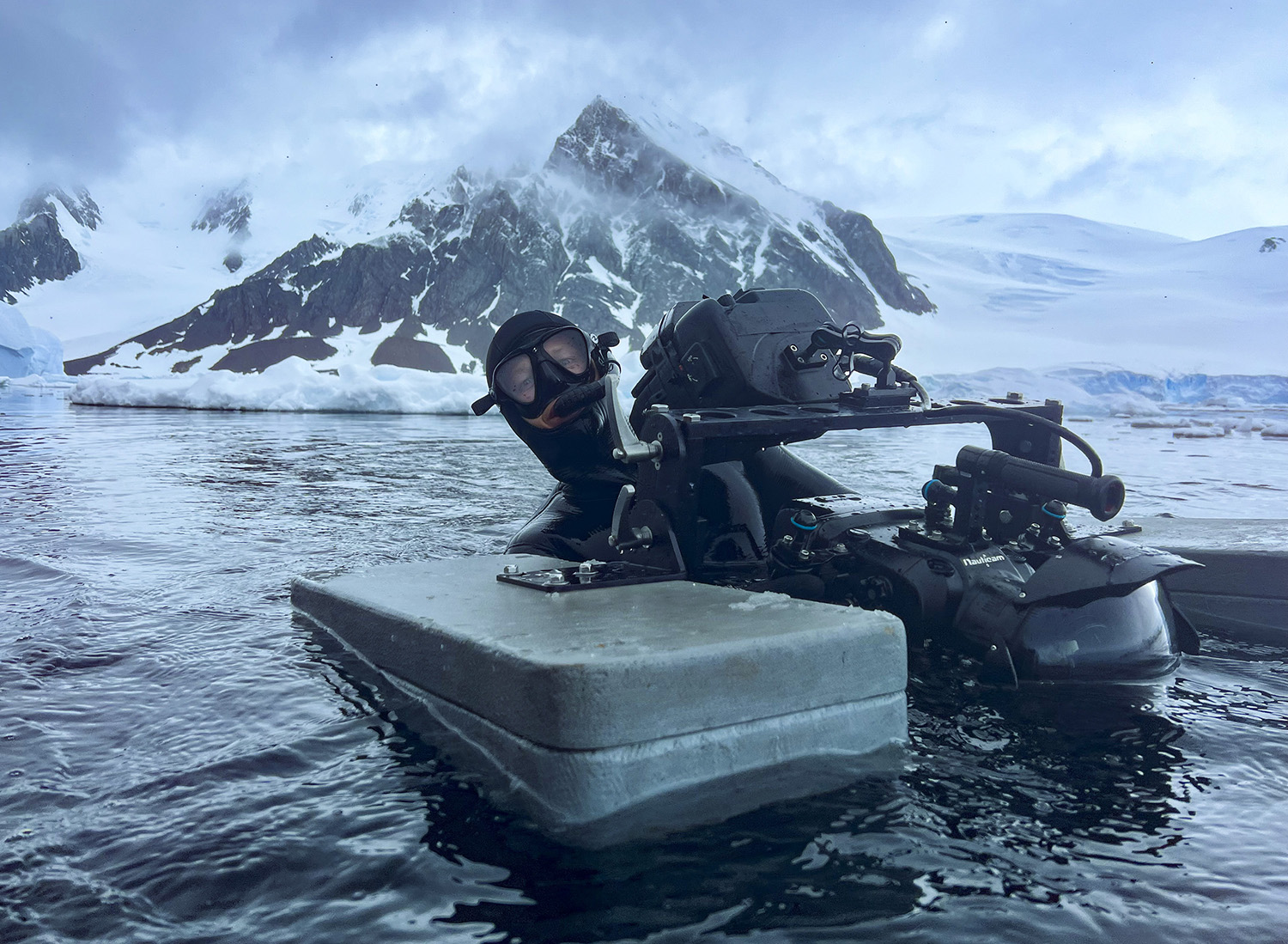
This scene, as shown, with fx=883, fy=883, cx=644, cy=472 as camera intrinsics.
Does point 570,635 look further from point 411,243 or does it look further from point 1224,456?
point 411,243

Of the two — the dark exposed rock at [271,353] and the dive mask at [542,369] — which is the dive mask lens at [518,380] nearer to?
the dive mask at [542,369]

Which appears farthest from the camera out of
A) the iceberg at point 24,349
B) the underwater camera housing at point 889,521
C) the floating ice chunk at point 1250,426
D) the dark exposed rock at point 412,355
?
the dark exposed rock at point 412,355

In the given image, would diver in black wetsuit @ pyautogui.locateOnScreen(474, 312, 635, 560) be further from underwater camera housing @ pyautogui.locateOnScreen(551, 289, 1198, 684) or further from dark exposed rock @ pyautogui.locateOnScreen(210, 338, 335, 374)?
dark exposed rock @ pyautogui.locateOnScreen(210, 338, 335, 374)

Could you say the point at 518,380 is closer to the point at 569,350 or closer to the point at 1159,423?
the point at 569,350

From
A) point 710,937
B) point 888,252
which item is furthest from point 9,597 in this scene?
point 888,252

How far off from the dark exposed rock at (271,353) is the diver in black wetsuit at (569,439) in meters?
166

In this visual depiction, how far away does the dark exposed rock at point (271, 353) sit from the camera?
528 feet

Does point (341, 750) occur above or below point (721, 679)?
below

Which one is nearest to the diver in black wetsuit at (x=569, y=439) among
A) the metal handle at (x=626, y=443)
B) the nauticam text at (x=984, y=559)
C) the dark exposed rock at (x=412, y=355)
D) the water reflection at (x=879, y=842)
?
the metal handle at (x=626, y=443)

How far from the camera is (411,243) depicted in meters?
197

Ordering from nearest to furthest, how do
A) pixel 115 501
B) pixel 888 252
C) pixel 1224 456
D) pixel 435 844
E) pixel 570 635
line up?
pixel 435 844
pixel 570 635
pixel 115 501
pixel 1224 456
pixel 888 252

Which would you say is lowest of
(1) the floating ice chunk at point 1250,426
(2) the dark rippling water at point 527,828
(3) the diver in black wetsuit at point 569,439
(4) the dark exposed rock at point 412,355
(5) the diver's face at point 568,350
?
(2) the dark rippling water at point 527,828

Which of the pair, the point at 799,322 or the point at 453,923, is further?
the point at 799,322

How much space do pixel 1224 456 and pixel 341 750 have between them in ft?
63.0
